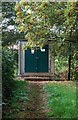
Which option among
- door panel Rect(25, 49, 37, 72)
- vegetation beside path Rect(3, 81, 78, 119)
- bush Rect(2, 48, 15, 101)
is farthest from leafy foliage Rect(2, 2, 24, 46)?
vegetation beside path Rect(3, 81, 78, 119)

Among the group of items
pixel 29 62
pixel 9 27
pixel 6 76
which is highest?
pixel 9 27

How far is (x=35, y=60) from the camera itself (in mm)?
8289

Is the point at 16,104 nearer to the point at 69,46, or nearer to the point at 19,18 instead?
the point at 19,18

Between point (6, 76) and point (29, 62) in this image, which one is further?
point (29, 62)

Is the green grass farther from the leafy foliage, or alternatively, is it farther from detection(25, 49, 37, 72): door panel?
detection(25, 49, 37, 72): door panel

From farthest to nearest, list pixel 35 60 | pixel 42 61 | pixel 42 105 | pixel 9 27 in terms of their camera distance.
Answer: pixel 42 61 → pixel 35 60 → pixel 9 27 → pixel 42 105

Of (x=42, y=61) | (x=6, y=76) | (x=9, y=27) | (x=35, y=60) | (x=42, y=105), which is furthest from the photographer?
(x=42, y=61)

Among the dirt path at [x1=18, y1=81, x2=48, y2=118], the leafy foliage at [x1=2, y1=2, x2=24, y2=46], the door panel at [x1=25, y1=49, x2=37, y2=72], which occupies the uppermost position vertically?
the leafy foliage at [x1=2, y1=2, x2=24, y2=46]

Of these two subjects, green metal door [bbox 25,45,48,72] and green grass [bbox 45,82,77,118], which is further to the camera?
green metal door [bbox 25,45,48,72]

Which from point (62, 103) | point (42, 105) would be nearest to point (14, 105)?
point (42, 105)

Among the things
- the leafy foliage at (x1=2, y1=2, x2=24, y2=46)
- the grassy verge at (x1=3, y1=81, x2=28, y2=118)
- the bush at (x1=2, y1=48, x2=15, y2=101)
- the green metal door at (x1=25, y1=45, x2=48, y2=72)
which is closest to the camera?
the grassy verge at (x1=3, y1=81, x2=28, y2=118)

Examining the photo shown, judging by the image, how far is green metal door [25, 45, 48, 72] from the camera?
27.1ft

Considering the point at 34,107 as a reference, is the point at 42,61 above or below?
above

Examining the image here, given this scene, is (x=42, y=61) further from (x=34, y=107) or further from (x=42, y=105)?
(x=34, y=107)
